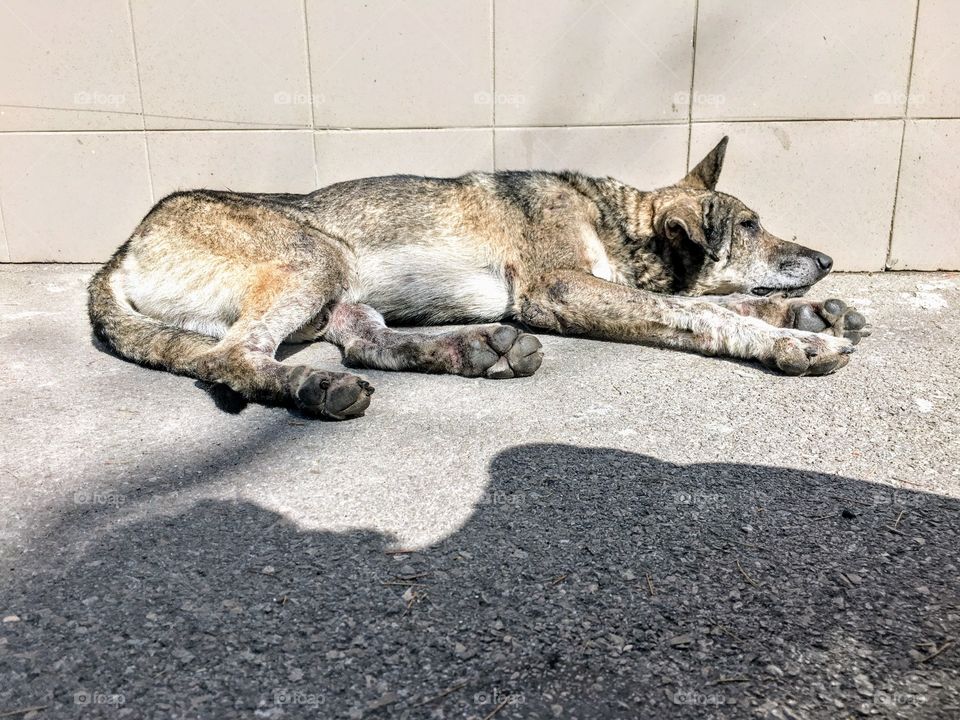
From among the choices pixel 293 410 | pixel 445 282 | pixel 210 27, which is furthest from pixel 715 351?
pixel 210 27

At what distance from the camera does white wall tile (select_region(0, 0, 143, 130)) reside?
502 centimetres

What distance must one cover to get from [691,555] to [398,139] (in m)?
3.86

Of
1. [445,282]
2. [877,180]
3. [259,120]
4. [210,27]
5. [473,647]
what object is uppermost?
[210,27]

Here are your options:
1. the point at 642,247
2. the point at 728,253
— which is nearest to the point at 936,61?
the point at 728,253

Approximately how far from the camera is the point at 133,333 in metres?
3.66

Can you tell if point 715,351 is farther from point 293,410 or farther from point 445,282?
point 293,410

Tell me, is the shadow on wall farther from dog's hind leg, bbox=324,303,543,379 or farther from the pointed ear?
the pointed ear

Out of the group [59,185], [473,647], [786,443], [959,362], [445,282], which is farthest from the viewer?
[59,185]

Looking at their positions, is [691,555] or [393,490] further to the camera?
[393,490]

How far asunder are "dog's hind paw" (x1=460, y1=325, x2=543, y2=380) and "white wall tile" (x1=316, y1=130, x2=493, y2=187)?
2082 millimetres

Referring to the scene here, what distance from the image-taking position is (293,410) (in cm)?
312

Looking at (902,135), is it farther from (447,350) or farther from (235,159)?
(235,159)

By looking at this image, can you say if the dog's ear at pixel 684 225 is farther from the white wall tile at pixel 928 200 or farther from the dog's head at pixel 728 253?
the white wall tile at pixel 928 200

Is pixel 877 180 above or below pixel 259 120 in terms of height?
below
